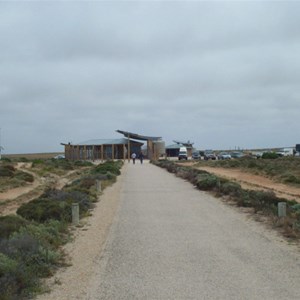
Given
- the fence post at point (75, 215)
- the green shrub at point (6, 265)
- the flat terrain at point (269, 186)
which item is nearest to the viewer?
the green shrub at point (6, 265)

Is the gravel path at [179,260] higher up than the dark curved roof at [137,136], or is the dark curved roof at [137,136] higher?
the dark curved roof at [137,136]

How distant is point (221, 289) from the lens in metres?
6.69

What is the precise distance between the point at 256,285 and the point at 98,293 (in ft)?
7.15

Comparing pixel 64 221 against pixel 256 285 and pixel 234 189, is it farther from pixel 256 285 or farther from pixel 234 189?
pixel 234 189

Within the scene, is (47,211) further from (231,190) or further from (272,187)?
(272,187)

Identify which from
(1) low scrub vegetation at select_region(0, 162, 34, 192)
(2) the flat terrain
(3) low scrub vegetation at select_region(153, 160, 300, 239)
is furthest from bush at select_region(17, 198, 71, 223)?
(1) low scrub vegetation at select_region(0, 162, 34, 192)

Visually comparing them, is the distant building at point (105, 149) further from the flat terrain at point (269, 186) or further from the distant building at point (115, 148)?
the flat terrain at point (269, 186)

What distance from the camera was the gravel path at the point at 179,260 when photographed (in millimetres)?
6699

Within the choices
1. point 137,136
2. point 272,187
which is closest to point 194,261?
point 272,187

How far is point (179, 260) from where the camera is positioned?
8.59m

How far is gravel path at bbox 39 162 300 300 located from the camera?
6.70m

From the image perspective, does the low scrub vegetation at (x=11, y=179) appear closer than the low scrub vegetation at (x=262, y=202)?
No

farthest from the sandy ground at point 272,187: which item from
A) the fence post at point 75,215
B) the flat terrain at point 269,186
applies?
the fence post at point 75,215

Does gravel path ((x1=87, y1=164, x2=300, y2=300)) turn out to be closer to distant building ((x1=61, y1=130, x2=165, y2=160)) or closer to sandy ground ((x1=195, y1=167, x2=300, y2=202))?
sandy ground ((x1=195, y1=167, x2=300, y2=202))
